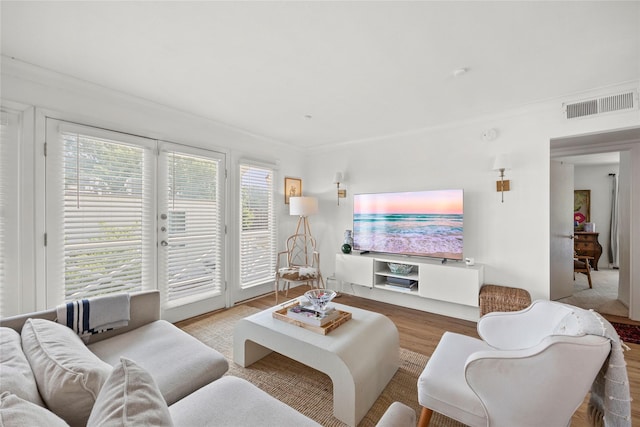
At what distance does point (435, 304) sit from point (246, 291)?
256 cm

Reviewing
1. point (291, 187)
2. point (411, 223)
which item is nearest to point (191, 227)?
point (291, 187)

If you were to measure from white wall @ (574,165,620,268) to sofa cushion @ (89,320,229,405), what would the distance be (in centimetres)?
808

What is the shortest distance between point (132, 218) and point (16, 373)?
6.48ft

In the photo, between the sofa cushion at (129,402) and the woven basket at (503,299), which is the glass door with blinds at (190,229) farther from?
the woven basket at (503,299)

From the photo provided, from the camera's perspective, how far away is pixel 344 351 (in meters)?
1.65

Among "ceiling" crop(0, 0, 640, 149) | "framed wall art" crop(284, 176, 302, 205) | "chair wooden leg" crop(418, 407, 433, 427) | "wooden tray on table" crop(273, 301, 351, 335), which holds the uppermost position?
"ceiling" crop(0, 0, 640, 149)

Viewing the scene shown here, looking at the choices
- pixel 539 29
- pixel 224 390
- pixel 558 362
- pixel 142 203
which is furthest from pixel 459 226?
pixel 142 203

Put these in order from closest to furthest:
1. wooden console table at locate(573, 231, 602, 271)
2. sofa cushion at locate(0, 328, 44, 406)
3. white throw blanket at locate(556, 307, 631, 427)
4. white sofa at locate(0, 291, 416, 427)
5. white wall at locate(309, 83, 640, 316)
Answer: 1. white sofa at locate(0, 291, 416, 427)
2. sofa cushion at locate(0, 328, 44, 406)
3. white throw blanket at locate(556, 307, 631, 427)
4. white wall at locate(309, 83, 640, 316)
5. wooden console table at locate(573, 231, 602, 271)

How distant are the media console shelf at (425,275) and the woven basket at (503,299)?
0.08 m

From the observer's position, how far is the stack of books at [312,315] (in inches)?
76.4

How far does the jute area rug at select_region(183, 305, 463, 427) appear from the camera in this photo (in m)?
1.67

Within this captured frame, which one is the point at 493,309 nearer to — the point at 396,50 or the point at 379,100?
the point at 379,100

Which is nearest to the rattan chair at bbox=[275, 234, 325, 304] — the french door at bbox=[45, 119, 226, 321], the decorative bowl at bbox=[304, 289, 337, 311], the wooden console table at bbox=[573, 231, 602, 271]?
the french door at bbox=[45, 119, 226, 321]

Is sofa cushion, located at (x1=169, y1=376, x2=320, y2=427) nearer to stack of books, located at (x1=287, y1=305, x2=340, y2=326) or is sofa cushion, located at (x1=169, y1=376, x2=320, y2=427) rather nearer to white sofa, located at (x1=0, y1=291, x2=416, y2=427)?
white sofa, located at (x1=0, y1=291, x2=416, y2=427)
